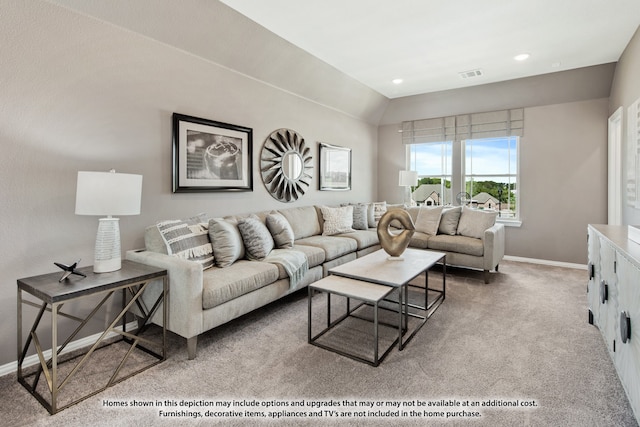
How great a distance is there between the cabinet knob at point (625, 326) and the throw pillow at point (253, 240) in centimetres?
251

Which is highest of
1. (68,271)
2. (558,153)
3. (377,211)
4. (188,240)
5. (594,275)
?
(558,153)

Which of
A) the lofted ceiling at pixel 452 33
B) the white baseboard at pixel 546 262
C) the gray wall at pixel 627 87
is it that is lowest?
the white baseboard at pixel 546 262

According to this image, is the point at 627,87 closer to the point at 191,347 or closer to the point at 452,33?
the point at 452,33

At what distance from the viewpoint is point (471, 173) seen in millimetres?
5656

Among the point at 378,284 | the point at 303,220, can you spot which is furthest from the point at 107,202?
the point at 303,220

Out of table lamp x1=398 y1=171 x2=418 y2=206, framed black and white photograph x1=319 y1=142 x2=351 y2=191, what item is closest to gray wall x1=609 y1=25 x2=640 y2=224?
table lamp x1=398 y1=171 x2=418 y2=206

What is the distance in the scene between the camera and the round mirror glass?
14.5 ft

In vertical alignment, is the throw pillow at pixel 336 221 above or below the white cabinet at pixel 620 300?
above

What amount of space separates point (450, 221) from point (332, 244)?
6.14ft

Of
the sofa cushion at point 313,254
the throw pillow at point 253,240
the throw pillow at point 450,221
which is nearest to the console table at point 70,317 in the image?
the throw pillow at point 253,240

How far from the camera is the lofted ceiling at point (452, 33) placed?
2.89m

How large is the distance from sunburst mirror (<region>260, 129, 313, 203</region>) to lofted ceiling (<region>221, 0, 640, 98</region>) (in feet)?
3.61

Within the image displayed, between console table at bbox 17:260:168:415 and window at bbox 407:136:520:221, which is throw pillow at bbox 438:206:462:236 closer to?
window at bbox 407:136:520:221

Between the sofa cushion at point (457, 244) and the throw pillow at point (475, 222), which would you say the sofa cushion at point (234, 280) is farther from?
the throw pillow at point (475, 222)
